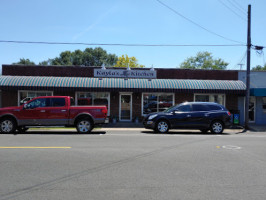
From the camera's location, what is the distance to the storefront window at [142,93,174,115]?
19875mm

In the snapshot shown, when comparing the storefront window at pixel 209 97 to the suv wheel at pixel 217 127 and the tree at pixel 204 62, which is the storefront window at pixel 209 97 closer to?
the suv wheel at pixel 217 127

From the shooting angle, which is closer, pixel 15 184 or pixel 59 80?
pixel 15 184

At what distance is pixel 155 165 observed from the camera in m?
6.12

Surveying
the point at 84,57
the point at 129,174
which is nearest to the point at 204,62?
the point at 84,57

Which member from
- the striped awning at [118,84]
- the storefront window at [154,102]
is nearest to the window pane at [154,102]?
the storefront window at [154,102]

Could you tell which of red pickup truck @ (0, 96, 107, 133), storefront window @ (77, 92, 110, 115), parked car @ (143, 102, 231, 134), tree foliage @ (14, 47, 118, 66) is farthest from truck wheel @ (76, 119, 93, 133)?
tree foliage @ (14, 47, 118, 66)

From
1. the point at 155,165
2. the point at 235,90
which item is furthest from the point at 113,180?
the point at 235,90

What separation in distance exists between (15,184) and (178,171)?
3430 mm

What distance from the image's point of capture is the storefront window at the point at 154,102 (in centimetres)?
1988

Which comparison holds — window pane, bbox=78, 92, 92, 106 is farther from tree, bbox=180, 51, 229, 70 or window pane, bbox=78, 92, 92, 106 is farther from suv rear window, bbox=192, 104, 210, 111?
tree, bbox=180, 51, 229, 70

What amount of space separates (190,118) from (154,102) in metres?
6.55

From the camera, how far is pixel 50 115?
12617 mm

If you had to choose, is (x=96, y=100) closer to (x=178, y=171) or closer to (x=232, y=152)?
(x=232, y=152)

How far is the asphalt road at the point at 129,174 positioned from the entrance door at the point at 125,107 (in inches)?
458
